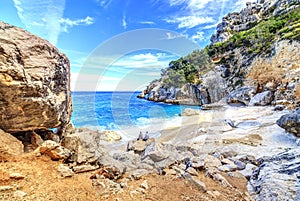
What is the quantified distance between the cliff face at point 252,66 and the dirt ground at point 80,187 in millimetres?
15131

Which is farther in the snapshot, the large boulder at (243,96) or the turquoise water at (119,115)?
the large boulder at (243,96)

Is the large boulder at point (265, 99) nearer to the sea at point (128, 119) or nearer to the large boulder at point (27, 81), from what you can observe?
the sea at point (128, 119)

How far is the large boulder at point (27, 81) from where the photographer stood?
3.56m

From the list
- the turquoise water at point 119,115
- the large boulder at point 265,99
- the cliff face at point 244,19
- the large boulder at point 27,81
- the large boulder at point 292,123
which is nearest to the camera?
the large boulder at point 27,81

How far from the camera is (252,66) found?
90.9ft

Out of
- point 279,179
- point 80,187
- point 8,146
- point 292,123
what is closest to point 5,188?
point 8,146

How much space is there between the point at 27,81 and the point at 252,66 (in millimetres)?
31505

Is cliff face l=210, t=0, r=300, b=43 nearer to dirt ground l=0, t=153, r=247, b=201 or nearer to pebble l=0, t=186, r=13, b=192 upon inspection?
dirt ground l=0, t=153, r=247, b=201

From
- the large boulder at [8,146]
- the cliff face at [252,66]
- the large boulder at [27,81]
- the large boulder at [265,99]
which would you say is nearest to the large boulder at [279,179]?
the large boulder at [27,81]

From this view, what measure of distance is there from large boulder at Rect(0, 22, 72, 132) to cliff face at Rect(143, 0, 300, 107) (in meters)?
17.9

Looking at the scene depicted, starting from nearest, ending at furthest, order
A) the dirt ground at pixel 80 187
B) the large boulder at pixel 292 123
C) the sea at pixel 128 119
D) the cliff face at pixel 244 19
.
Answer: the dirt ground at pixel 80 187 → the large boulder at pixel 292 123 → the sea at pixel 128 119 → the cliff face at pixel 244 19

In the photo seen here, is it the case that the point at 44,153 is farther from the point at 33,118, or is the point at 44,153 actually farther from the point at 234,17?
the point at 234,17

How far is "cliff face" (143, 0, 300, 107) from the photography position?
772 inches

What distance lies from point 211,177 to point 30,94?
17.0 feet
